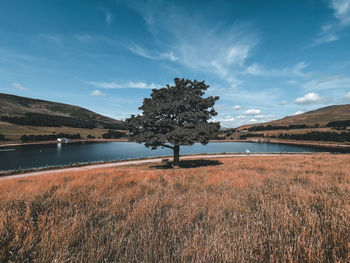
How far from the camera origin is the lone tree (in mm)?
16655

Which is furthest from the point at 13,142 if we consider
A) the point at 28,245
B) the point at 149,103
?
the point at 28,245

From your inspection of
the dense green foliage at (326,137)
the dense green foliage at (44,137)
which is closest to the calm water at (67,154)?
the dense green foliage at (44,137)

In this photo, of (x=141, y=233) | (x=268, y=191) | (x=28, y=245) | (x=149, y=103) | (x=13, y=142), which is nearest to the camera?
(x=28, y=245)

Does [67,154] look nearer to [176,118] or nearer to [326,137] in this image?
[176,118]

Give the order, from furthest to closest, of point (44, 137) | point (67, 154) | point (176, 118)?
point (44, 137), point (67, 154), point (176, 118)

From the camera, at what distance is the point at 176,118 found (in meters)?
19.5

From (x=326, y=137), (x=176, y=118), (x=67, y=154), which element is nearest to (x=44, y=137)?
(x=67, y=154)

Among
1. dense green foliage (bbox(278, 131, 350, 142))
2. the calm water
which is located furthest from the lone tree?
dense green foliage (bbox(278, 131, 350, 142))

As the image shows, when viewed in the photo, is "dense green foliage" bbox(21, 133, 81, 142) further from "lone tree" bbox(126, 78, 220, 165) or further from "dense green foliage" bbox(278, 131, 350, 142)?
"dense green foliage" bbox(278, 131, 350, 142)

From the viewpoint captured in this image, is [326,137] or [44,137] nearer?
[326,137]

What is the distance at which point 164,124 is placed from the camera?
58.3 ft

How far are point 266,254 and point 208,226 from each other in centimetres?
103

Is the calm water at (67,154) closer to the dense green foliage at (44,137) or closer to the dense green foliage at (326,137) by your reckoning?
the dense green foliage at (44,137)

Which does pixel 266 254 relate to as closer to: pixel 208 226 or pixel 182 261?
pixel 208 226
